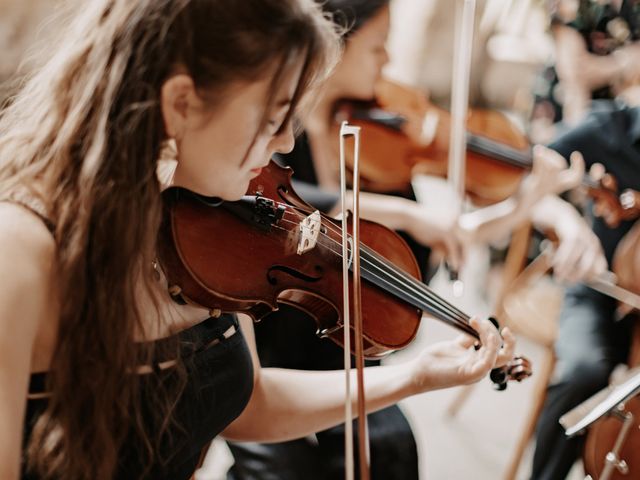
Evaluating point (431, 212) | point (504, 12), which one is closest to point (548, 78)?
point (504, 12)

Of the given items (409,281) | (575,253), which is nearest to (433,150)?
(575,253)

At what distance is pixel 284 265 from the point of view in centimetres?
87

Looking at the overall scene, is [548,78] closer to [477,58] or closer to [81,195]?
[477,58]

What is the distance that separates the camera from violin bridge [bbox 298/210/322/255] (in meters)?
0.87

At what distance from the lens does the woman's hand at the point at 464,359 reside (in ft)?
2.93

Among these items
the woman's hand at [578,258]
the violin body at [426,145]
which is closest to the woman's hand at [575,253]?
the woman's hand at [578,258]

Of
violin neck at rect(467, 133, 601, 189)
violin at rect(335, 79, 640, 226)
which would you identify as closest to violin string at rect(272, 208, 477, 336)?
violin at rect(335, 79, 640, 226)

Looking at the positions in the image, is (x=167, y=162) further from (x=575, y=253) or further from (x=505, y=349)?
(x=575, y=253)

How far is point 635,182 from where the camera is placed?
1.58 metres

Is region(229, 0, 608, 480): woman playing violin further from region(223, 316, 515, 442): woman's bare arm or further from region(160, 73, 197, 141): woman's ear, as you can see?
region(160, 73, 197, 141): woman's ear

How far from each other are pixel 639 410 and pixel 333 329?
50 cm

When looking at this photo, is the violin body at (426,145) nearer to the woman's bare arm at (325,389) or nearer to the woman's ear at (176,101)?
the woman's bare arm at (325,389)

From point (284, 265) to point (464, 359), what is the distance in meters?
0.27

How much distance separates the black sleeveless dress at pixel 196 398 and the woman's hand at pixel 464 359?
0.23 meters
